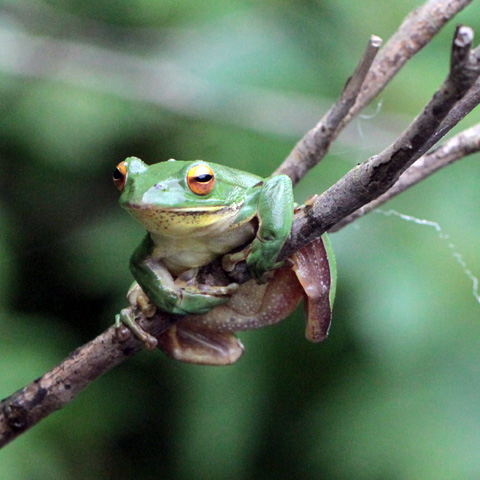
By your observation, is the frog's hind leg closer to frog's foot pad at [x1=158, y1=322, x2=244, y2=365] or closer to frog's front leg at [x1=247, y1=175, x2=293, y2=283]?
frog's front leg at [x1=247, y1=175, x2=293, y2=283]

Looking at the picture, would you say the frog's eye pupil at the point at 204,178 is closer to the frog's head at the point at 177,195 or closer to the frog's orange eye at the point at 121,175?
the frog's head at the point at 177,195

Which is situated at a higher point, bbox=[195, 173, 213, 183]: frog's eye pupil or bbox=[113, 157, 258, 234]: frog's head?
bbox=[195, 173, 213, 183]: frog's eye pupil

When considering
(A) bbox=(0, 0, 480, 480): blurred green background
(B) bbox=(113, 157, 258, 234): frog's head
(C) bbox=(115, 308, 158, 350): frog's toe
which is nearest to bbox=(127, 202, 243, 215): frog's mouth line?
(B) bbox=(113, 157, 258, 234): frog's head

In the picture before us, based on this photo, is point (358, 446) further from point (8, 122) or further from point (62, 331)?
point (8, 122)

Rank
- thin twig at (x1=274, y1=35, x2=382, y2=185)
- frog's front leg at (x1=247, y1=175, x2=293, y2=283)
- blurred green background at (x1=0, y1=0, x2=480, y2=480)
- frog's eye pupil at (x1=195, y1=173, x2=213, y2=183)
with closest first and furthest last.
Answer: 1. frog's front leg at (x1=247, y1=175, x2=293, y2=283)
2. frog's eye pupil at (x1=195, y1=173, x2=213, y2=183)
3. thin twig at (x1=274, y1=35, x2=382, y2=185)
4. blurred green background at (x1=0, y1=0, x2=480, y2=480)

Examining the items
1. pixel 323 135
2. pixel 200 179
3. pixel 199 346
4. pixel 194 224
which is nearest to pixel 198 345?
pixel 199 346

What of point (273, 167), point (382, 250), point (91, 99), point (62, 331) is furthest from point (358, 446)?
point (91, 99)

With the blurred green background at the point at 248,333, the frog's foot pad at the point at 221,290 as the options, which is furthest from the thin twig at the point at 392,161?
the blurred green background at the point at 248,333
